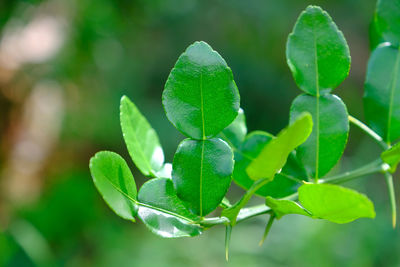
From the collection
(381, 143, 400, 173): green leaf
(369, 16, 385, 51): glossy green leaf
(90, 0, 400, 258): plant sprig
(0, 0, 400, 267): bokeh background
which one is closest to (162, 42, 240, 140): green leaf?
(90, 0, 400, 258): plant sprig

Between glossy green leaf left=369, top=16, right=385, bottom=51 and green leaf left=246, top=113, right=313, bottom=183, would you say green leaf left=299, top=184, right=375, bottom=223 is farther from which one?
glossy green leaf left=369, top=16, right=385, bottom=51

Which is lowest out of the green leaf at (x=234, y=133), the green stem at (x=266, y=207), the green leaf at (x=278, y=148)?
the green stem at (x=266, y=207)

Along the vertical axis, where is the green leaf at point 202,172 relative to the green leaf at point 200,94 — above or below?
below

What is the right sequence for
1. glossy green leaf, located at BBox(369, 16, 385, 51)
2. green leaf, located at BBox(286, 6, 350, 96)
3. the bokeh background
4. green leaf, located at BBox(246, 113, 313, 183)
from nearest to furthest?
green leaf, located at BBox(246, 113, 313, 183)
green leaf, located at BBox(286, 6, 350, 96)
glossy green leaf, located at BBox(369, 16, 385, 51)
the bokeh background

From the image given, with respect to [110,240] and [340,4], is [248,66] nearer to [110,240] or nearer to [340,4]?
[340,4]

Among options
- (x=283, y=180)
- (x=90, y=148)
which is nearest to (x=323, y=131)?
(x=283, y=180)

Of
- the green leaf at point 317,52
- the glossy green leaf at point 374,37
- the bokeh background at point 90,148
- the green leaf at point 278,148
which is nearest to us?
the green leaf at point 278,148

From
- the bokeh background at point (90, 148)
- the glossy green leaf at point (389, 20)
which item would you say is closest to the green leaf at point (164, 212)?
the glossy green leaf at point (389, 20)

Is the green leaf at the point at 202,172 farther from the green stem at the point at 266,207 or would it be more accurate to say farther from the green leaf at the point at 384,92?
the green leaf at the point at 384,92
